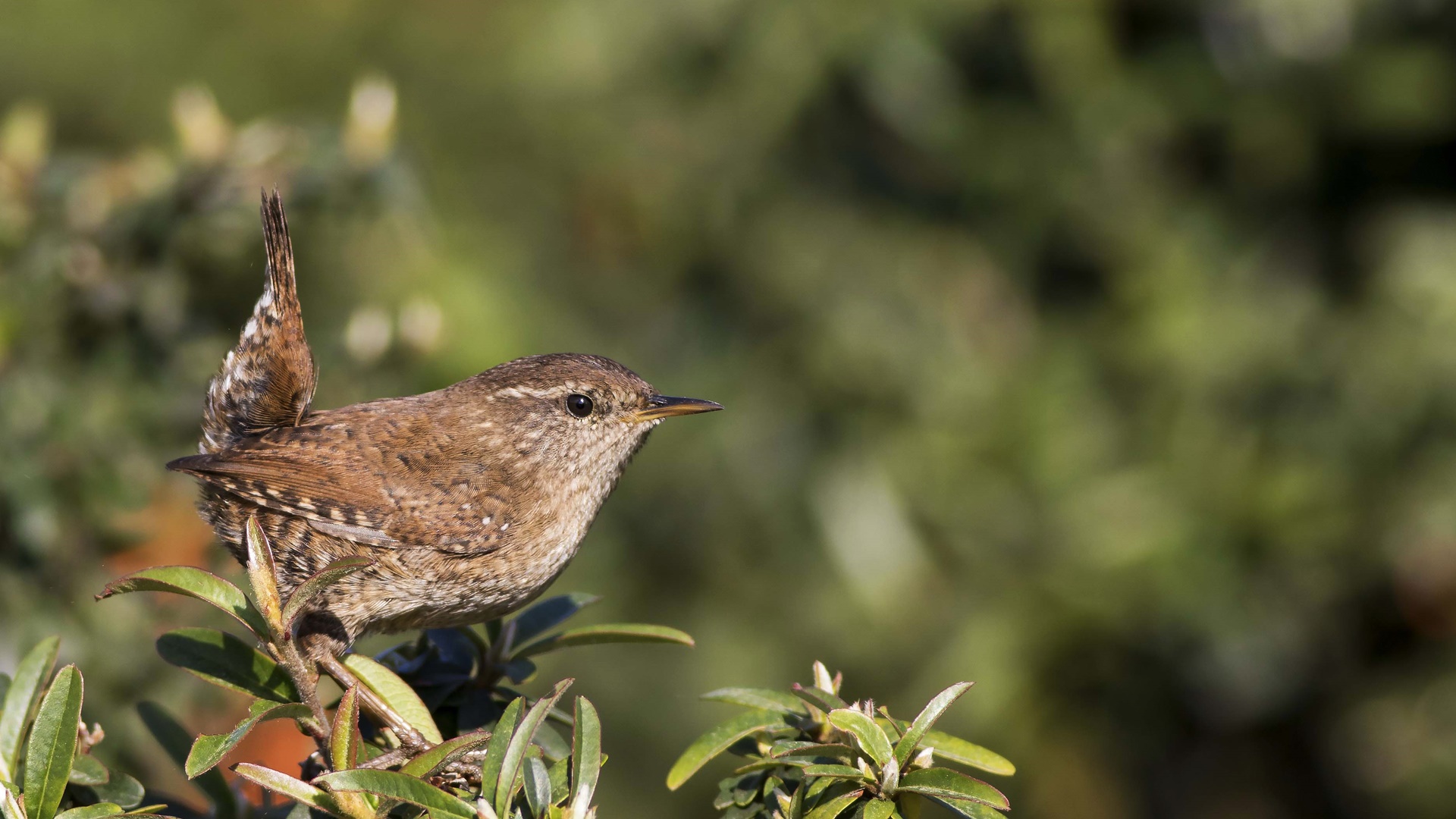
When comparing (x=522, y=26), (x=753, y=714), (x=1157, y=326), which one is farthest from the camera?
(x=522, y=26)

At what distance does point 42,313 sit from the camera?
10.6 ft

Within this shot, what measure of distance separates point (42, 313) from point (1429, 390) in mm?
4238

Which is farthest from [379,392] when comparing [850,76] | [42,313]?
[850,76]

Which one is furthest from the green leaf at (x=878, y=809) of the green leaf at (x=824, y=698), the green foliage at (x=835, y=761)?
the green leaf at (x=824, y=698)

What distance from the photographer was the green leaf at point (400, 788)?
5.51 feet

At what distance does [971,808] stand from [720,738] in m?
0.42

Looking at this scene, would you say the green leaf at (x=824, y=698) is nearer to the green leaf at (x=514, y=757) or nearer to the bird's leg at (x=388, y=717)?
the green leaf at (x=514, y=757)

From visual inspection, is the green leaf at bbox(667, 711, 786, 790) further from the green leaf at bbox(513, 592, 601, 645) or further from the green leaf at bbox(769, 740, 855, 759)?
the green leaf at bbox(513, 592, 601, 645)

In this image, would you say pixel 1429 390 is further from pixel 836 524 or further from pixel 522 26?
pixel 522 26

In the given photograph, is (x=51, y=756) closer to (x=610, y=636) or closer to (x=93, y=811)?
(x=93, y=811)

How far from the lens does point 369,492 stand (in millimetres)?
2607

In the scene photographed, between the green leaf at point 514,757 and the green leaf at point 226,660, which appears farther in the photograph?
the green leaf at point 226,660

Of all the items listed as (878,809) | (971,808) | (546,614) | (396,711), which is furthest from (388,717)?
(971,808)

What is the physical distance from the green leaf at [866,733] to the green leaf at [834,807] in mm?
63
